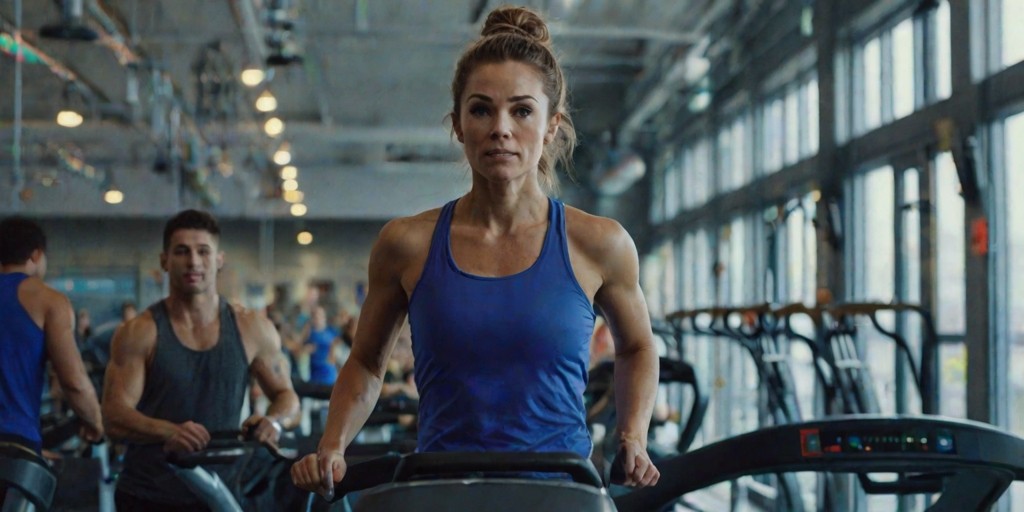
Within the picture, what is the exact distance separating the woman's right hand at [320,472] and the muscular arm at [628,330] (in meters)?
0.42

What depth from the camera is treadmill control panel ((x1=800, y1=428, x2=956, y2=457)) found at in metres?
1.95

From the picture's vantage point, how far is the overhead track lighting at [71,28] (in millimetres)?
6258

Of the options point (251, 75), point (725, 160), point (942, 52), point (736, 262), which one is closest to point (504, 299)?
point (942, 52)

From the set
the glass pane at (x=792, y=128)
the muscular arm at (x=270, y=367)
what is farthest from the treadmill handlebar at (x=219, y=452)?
the glass pane at (x=792, y=128)

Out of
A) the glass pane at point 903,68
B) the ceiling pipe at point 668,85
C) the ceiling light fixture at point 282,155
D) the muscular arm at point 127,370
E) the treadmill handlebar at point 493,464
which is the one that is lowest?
the treadmill handlebar at point 493,464

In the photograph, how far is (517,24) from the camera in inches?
81.7

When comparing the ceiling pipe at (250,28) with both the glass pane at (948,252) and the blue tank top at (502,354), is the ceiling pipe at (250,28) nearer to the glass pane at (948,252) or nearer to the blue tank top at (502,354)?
the glass pane at (948,252)

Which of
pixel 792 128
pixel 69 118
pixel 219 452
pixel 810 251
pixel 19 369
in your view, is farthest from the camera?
pixel 69 118

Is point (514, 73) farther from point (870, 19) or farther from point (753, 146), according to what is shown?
point (753, 146)

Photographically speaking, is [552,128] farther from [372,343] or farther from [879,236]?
[879,236]

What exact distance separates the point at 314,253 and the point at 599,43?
6772 millimetres

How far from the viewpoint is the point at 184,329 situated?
146 inches

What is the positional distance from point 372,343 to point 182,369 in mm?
1674

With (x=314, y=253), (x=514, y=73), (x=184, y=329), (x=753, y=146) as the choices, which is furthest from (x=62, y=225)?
(x=514, y=73)
